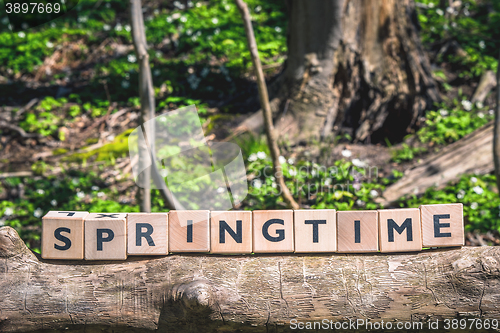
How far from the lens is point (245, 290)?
1.75m

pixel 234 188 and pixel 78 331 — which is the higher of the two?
pixel 234 188

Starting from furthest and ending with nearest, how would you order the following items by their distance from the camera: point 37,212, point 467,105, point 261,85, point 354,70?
point 467,105, point 354,70, point 37,212, point 261,85

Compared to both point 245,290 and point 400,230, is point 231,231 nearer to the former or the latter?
point 245,290

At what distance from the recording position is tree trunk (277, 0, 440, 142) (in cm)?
361

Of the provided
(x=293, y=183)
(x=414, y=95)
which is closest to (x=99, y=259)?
(x=293, y=183)

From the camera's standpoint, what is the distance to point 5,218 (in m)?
3.25

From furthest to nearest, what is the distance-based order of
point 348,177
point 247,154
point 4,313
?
point 247,154
point 348,177
point 4,313

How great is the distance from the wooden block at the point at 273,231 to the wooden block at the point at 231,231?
33 millimetres

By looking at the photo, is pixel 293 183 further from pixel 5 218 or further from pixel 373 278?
pixel 5 218

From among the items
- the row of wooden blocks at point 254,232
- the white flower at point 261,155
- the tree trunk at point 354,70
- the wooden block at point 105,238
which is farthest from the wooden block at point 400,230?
the tree trunk at point 354,70

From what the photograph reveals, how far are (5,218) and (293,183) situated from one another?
242cm

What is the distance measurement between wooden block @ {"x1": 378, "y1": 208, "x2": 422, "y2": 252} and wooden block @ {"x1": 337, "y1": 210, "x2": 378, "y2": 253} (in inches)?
A: 1.4

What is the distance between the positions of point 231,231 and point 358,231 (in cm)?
59

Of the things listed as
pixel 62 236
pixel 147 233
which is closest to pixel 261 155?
pixel 147 233
